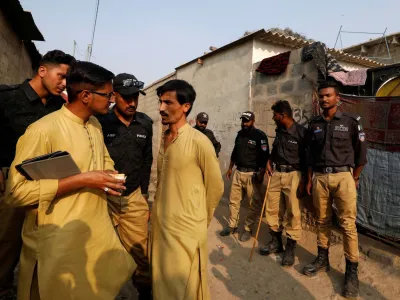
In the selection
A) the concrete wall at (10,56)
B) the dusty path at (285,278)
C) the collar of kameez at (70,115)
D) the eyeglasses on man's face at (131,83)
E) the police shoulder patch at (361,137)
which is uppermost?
the concrete wall at (10,56)

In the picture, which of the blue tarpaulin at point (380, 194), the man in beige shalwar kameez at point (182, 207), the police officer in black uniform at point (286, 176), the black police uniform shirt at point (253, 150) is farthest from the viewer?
the black police uniform shirt at point (253, 150)

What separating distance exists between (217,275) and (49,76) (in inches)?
120

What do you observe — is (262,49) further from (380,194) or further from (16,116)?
(16,116)

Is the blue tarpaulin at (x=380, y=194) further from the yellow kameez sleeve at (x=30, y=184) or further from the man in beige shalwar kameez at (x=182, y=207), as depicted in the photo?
the yellow kameez sleeve at (x=30, y=184)

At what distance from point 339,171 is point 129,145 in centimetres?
252

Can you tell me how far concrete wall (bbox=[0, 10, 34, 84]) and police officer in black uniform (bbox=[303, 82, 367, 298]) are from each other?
18.1ft

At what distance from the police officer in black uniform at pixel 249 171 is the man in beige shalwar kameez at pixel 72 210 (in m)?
3.45

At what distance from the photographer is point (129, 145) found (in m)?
2.81

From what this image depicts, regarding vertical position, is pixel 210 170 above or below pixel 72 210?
above

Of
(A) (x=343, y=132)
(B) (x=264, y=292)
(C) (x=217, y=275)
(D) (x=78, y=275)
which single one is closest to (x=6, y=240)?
(D) (x=78, y=275)

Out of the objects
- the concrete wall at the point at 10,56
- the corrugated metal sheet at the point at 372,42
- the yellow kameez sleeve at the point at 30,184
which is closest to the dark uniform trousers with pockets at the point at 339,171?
the yellow kameez sleeve at the point at 30,184

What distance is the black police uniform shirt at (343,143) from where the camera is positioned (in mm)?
3389

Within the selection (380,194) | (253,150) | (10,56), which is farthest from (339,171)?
(10,56)

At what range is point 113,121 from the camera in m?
2.82
